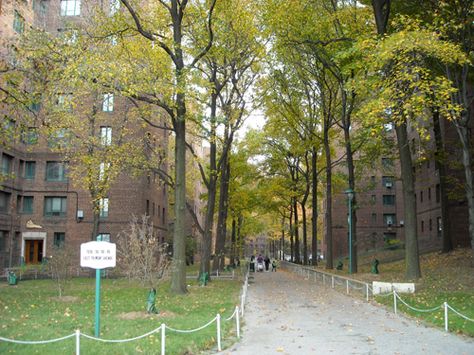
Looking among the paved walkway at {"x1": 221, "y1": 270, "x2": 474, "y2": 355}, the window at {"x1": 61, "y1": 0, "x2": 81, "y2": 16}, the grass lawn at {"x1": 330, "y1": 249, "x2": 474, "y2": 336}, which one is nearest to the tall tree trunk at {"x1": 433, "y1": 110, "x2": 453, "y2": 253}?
the grass lawn at {"x1": 330, "y1": 249, "x2": 474, "y2": 336}

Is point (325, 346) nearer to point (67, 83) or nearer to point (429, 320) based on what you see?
point (429, 320)

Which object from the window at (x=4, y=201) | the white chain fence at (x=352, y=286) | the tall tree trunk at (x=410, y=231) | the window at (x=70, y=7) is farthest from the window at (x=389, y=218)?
the window at (x=4, y=201)

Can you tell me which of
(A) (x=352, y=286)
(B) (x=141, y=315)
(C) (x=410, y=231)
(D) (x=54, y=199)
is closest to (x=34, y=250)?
(D) (x=54, y=199)

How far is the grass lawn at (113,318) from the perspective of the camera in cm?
921

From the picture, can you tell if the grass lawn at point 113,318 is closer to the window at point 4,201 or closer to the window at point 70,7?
the window at point 4,201

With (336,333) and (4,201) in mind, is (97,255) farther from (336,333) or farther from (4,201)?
(4,201)

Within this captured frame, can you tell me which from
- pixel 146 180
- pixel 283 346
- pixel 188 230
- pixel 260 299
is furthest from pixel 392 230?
pixel 283 346

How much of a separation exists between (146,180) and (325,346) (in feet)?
97.7

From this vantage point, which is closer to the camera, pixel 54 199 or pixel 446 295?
pixel 446 295

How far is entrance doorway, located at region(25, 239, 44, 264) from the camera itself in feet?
122

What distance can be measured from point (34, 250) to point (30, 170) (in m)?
6.12

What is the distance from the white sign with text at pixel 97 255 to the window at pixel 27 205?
29539 mm

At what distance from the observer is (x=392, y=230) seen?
195ft

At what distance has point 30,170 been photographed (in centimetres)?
3775
